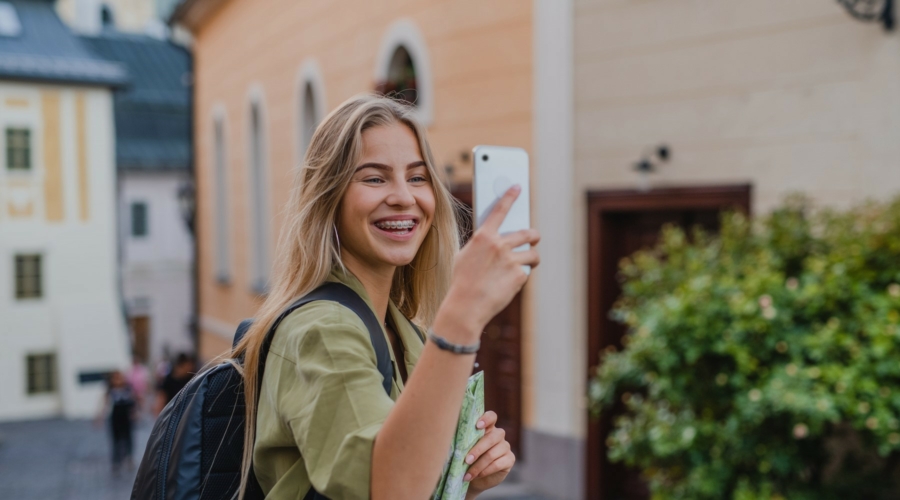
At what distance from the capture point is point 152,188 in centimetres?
3164

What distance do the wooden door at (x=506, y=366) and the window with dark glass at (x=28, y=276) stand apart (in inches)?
687

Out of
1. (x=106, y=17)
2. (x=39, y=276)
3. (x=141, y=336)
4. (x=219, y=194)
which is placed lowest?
(x=141, y=336)

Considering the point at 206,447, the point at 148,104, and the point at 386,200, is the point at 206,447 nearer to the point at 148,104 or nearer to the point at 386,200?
the point at 386,200

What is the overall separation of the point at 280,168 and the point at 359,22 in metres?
3.77

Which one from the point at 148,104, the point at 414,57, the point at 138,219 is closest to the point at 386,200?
the point at 414,57

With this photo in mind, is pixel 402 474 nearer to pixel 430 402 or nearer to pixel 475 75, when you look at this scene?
pixel 430 402

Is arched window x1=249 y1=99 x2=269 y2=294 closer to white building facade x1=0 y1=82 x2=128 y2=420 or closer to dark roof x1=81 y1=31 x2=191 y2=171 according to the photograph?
white building facade x1=0 y1=82 x2=128 y2=420

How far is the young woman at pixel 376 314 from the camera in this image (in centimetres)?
115

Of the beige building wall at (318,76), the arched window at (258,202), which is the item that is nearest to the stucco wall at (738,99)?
the beige building wall at (318,76)

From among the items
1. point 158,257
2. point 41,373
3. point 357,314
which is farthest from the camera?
point 158,257

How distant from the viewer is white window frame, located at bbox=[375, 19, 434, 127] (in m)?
9.25

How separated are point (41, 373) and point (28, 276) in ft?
8.00

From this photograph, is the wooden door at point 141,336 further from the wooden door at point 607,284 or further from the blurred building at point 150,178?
the wooden door at point 607,284

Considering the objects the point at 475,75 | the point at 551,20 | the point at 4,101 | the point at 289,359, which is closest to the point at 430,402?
the point at 289,359
